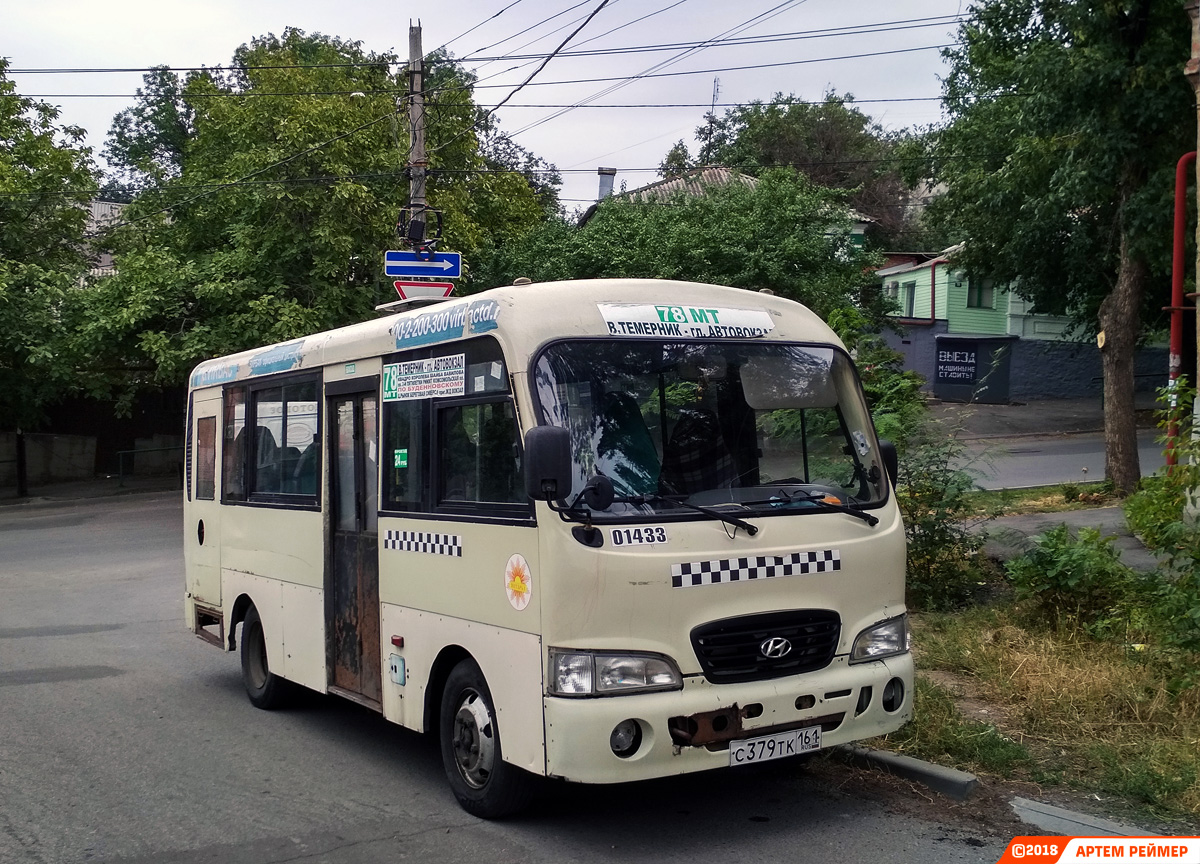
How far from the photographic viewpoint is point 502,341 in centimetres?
551

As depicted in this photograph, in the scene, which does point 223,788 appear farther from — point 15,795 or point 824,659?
point 824,659

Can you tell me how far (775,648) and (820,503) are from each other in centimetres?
81

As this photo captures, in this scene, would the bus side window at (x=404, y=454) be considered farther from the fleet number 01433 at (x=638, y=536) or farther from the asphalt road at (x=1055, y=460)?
the asphalt road at (x=1055, y=460)

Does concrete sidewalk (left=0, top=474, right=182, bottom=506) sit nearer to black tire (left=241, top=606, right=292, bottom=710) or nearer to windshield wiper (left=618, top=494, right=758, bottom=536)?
black tire (left=241, top=606, right=292, bottom=710)

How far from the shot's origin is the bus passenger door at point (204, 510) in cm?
951

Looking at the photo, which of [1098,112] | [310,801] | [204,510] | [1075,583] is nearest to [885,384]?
[1075,583]

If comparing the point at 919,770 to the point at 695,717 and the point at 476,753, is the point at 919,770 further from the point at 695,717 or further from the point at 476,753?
the point at 476,753

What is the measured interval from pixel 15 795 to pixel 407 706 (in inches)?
85.9

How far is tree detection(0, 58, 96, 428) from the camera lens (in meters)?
25.3

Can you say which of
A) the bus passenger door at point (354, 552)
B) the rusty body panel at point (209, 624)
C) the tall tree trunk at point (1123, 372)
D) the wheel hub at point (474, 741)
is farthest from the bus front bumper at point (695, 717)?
the tall tree trunk at point (1123, 372)

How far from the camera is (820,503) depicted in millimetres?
5758

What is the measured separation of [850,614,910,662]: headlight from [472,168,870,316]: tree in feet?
47.4

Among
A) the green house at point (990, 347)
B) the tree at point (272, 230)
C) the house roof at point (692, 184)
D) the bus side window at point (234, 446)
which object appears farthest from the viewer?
the green house at point (990, 347)

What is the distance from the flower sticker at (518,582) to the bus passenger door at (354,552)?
1613mm
